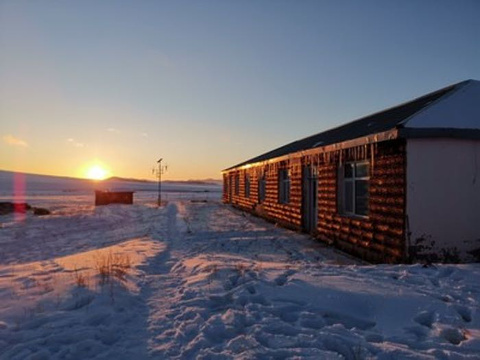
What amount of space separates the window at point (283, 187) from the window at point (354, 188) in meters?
5.56

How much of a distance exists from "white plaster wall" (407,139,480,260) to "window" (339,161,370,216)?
1.72 meters

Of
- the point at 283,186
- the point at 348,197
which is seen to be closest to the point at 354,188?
the point at 348,197

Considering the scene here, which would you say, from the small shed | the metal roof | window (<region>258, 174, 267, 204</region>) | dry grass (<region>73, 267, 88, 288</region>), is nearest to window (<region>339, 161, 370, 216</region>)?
the metal roof

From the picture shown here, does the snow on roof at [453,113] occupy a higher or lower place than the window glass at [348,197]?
higher

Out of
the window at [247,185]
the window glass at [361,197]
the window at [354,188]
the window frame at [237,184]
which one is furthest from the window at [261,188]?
the window glass at [361,197]

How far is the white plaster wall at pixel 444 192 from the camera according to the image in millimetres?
7809

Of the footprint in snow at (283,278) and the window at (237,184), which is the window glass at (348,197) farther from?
the window at (237,184)

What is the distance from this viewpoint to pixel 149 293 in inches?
232

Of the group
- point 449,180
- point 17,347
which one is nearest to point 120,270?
point 17,347

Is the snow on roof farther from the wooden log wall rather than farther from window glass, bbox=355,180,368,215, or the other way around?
window glass, bbox=355,180,368,215

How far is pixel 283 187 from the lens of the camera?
55.7 feet

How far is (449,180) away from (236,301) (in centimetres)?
533

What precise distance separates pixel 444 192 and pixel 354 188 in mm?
2679

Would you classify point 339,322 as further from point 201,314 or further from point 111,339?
point 111,339
